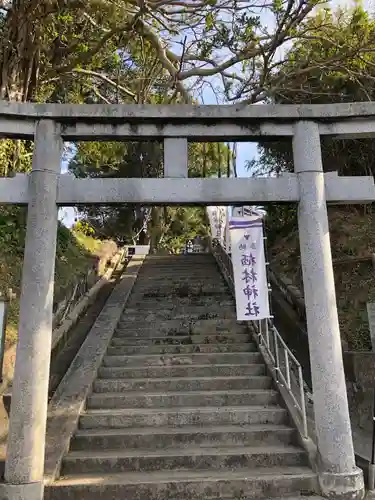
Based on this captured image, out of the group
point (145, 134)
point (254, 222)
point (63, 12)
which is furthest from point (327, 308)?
point (63, 12)

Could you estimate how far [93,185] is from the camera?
16.7ft

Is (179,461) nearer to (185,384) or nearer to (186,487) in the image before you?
(186,487)

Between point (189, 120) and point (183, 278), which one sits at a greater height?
point (189, 120)

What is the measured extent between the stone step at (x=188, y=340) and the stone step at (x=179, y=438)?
230cm

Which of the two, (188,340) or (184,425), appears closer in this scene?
(184,425)

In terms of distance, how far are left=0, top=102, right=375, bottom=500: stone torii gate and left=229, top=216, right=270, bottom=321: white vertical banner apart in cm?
52

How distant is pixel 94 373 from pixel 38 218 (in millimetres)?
2695

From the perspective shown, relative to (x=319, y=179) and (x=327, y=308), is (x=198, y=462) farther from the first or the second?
(x=319, y=179)

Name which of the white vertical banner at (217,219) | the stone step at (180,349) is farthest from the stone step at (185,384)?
the white vertical banner at (217,219)

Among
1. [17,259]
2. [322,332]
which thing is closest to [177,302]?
[17,259]

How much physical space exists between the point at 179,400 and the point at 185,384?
0.38 metres

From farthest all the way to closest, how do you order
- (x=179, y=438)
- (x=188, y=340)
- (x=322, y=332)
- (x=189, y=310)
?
(x=189, y=310), (x=188, y=340), (x=179, y=438), (x=322, y=332)

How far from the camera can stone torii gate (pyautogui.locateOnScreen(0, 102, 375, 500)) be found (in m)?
4.48

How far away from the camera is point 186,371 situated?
659 cm
